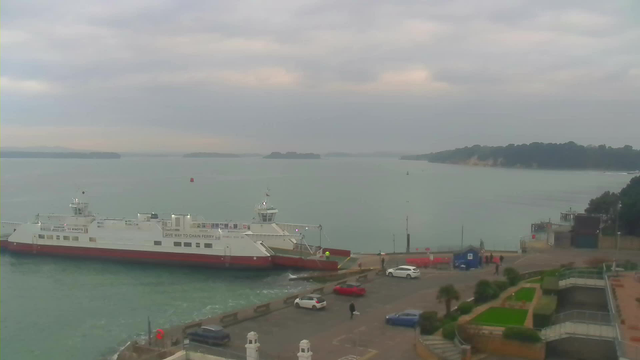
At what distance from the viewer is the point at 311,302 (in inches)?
764

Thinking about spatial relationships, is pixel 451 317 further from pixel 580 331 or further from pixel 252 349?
pixel 252 349

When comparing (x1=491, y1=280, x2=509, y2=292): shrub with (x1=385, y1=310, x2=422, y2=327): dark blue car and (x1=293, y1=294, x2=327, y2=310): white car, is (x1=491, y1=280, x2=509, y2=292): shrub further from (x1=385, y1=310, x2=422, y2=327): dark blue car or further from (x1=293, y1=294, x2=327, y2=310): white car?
(x1=293, y1=294, x2=327, y2=310): white car

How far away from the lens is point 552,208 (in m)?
76.7

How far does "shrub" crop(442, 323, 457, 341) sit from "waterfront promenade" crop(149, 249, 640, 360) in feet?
3.28

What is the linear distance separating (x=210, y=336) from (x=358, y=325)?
4.80 metres

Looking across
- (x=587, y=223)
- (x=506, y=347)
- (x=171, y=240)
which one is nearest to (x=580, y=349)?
(x=506, y=347)

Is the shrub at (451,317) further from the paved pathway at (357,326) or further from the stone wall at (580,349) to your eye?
the stone wall at (580,349)

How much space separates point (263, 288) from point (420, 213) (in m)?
46.3

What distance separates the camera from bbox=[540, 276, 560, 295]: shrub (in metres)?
18.6

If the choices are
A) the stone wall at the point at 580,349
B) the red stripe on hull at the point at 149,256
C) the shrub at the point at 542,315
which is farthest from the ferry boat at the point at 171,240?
the stone wall at the point at 580,349

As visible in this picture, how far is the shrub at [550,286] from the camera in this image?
18.6 meters

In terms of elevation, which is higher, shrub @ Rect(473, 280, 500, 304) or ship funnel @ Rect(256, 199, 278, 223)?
ship funnel @ Rect(256, 199, 278, 223)

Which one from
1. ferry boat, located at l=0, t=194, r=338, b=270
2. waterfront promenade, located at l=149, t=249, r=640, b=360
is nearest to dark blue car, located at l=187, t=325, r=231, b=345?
waterfront promenade, located at l=149, t=249, r=640, b=360

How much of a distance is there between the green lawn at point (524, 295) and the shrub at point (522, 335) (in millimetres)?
4761
